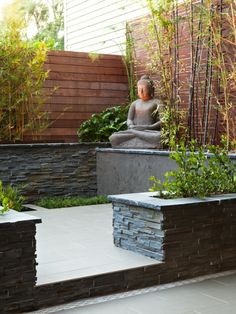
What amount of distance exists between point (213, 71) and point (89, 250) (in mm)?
3549

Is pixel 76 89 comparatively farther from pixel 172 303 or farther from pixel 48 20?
pixel 48 20

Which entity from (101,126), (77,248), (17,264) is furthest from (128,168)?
(17,264)

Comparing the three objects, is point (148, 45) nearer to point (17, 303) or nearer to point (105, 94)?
point (105, 94)

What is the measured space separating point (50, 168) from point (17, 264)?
4.22 meters

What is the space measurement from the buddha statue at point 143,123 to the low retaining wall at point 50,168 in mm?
523

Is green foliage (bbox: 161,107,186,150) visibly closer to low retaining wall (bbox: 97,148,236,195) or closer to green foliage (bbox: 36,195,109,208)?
low retaining wall (bbox: 97,148,236,195)

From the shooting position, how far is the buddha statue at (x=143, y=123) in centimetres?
697

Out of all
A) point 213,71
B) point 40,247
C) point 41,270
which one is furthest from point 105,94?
point 41,270

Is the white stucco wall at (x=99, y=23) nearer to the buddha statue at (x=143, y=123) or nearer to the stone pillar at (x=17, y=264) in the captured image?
the buddha statue at (x=143, y=123)

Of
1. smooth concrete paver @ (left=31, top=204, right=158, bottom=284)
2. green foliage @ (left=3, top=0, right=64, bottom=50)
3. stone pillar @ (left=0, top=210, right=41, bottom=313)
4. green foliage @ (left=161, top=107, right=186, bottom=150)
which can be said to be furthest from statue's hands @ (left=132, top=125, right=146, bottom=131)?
green foliage @ (left=3, top=0, right=64, bottom=50)

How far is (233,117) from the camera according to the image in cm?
654

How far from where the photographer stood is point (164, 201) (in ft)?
11.9

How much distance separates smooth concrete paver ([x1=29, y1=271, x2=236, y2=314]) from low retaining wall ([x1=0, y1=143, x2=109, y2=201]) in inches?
153

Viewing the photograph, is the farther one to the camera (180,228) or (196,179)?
(196,179)
